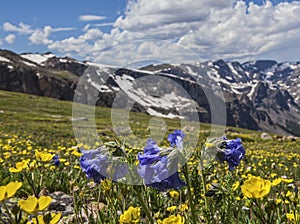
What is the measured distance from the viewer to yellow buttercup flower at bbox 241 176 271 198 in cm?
183

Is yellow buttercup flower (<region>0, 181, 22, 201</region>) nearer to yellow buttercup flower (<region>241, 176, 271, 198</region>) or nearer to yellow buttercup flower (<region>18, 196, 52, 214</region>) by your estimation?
yellow buttercup flower (<region>18, 196, 52, 214</region>)

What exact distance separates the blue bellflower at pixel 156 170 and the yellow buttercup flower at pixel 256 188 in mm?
516

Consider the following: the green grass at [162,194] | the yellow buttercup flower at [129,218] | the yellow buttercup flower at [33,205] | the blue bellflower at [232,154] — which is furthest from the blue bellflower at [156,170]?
the yellow buttercup flower at [33,205]

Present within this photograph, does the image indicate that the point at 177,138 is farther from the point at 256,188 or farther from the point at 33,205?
the point at 33,205

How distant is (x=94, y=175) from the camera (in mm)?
2725

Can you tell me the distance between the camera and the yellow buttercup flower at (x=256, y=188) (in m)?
1.83

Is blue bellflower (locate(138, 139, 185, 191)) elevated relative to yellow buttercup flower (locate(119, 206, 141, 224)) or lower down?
elevated

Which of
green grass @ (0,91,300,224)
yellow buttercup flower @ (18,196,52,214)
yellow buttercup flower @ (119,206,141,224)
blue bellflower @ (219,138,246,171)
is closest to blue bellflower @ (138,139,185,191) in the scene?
green grass @ (0,91,300,224)

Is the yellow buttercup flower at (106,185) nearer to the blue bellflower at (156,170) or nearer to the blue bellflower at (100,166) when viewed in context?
the blue bellflower at (100,166)

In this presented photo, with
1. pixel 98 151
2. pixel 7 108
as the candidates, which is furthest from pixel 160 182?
pixel 7 108

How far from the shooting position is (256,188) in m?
1.87

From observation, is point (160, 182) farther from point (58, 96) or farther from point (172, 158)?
point (58, 96)

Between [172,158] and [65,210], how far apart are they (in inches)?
130

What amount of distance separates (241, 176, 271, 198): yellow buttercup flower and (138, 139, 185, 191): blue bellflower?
1.69 ft
